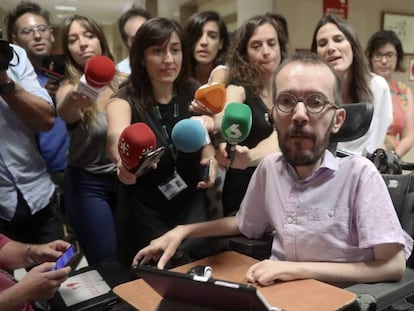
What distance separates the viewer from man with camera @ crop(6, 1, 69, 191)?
83.0 inches

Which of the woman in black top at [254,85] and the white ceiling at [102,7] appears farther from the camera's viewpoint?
the white ceiling at [102,7]

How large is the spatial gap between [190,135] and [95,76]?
0.42 meters

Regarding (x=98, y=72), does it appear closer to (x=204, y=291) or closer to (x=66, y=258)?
(x=66, y=258)

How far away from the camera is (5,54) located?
1.47 metres

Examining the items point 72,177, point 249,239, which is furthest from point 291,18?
point 249,239

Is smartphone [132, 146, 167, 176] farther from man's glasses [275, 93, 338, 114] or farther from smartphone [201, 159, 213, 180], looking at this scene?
man's glasses [275, 93, 338, 114]

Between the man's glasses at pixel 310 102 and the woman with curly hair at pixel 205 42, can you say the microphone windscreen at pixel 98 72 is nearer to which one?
the man's glasses at pixel 310 102

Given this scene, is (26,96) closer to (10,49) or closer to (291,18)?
(10,49)

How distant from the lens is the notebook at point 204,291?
0.81 meters

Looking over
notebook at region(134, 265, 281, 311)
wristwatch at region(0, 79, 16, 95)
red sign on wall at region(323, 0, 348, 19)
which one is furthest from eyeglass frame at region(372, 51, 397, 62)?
notebook at region(134, 265, 281, 311)

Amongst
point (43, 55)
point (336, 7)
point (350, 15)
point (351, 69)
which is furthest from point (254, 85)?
point (350, 15)

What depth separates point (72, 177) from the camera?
1991mm

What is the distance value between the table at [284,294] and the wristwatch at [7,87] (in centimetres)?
90

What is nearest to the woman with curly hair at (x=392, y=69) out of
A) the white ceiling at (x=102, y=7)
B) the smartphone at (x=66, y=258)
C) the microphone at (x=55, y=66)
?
the microphone at (x=55, y=66)
